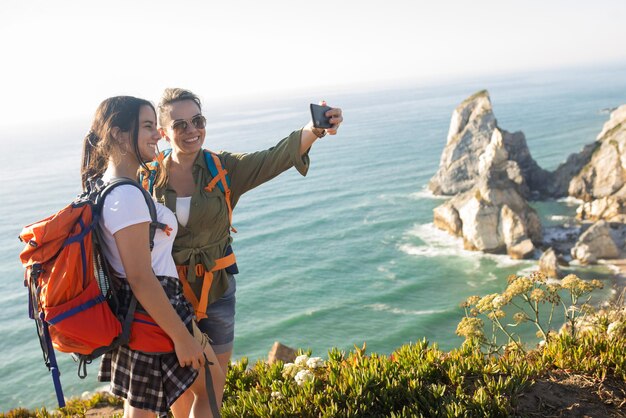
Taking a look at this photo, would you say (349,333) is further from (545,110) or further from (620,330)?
(545,110)

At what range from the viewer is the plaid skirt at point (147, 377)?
323 centimetres

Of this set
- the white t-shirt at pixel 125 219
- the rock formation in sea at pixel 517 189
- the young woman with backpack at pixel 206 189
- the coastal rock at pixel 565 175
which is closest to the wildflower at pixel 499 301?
the young woman with backpack at pixel 206 189

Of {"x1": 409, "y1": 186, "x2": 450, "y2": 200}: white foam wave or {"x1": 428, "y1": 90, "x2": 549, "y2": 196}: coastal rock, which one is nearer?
{"x1": 428, "y1": 90, "x2": 549, "y2": 196}: coastal rock

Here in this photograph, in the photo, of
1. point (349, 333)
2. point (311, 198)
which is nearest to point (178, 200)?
point (349, 333)

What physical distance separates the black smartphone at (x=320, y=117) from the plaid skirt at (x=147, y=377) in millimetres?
1752

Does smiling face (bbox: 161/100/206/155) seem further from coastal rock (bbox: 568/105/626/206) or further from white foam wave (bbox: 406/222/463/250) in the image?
coastal rock (bbox: 568/105/626/206)

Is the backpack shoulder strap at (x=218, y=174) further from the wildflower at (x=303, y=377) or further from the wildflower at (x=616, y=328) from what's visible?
the wildflower at (x=616, y=328)

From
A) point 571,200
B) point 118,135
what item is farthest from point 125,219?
point 571,200

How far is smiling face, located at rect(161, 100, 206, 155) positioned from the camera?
12.8 feet

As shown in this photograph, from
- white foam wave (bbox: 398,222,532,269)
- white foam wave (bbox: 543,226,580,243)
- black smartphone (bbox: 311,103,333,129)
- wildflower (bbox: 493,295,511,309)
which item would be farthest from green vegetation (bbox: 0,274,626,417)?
white foam wave (bbox: 543,226,580,243)

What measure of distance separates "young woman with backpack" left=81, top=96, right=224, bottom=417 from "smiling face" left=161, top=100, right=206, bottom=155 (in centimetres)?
51

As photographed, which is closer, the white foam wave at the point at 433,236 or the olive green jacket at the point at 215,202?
the olive green jacket at the point at 215,202

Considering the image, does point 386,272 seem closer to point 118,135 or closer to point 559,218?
point 559,218

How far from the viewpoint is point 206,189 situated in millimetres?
3969
